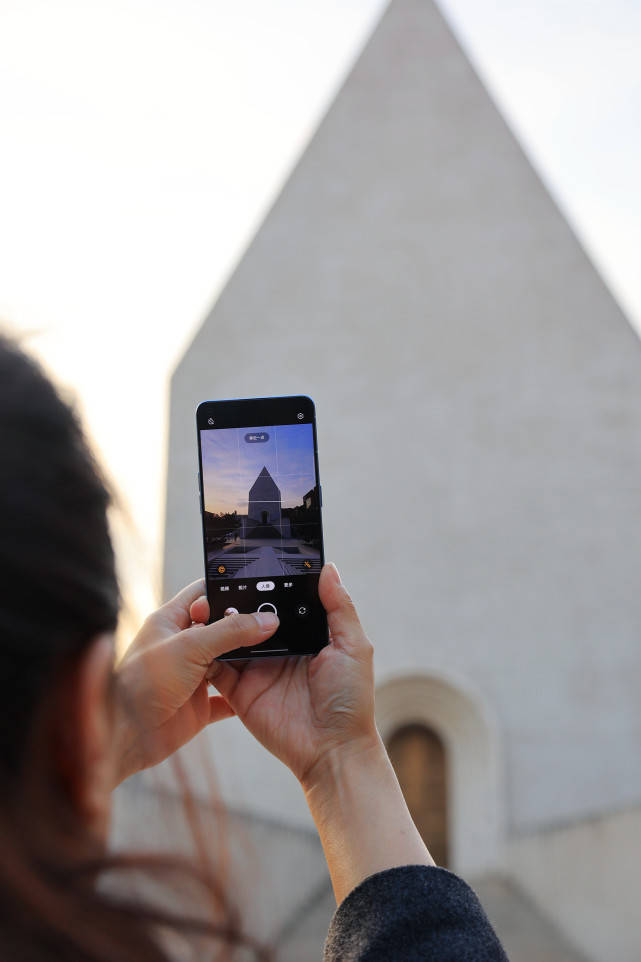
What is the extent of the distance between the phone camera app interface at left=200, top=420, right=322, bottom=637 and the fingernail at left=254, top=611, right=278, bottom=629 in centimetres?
10

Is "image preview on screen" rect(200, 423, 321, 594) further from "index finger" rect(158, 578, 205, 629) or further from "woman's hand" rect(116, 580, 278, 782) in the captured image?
"woman's hand" rect(116, 580, 278, 782)

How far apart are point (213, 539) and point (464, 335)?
7.84 meters

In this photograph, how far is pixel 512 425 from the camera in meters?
8.73

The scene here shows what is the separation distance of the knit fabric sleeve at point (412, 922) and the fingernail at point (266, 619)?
1.63 feet

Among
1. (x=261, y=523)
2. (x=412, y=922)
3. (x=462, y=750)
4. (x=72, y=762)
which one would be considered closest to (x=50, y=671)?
(x=72, y=762)

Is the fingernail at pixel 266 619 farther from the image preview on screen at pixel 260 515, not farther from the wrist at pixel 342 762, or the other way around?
the wrist at pixel 342 762

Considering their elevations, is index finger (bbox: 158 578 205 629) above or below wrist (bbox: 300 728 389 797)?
above

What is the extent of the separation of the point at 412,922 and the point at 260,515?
2.53 feet

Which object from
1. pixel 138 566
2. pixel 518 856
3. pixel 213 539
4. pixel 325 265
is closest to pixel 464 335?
pixel 325 265

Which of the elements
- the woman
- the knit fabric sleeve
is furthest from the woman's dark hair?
the knit fabric sleeve

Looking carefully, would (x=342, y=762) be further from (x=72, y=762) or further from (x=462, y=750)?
(x=462, y=750)

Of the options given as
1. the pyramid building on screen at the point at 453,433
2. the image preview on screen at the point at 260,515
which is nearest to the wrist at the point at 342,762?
the image preview on screen at the point at 260,515

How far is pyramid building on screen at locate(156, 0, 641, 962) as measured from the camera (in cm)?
810

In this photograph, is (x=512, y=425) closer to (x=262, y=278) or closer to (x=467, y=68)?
(x=262, y=278)
